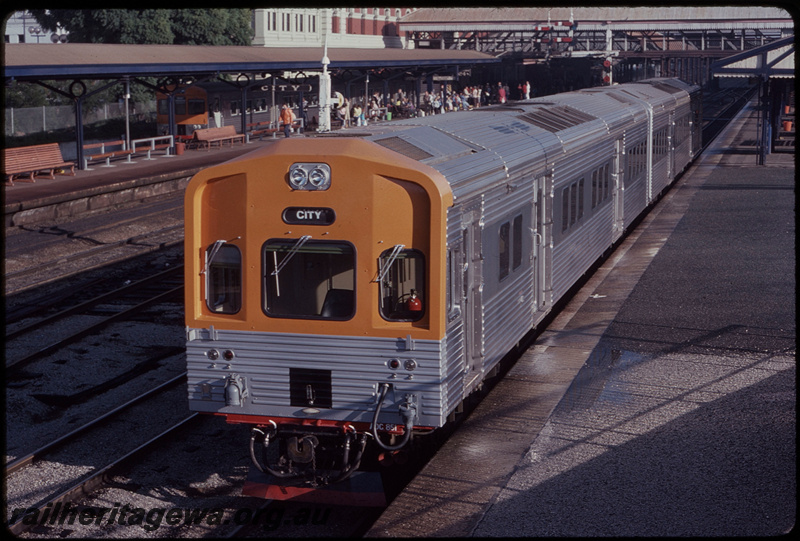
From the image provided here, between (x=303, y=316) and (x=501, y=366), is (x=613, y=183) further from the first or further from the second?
(x=303, y=316)

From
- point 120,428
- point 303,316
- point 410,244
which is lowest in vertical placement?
point 120,428

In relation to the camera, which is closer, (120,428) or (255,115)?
(120,428)

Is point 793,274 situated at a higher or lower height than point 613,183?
lower

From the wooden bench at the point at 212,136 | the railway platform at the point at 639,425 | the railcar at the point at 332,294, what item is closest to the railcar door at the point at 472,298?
the railcar at the point at 332,294

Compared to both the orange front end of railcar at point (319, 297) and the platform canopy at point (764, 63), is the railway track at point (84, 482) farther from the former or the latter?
the platform canopy at point (764, 63)

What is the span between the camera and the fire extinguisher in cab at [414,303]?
8.10 metres

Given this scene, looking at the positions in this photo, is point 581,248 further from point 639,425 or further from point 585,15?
point 585,15

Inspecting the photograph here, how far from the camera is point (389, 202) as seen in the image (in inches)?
317

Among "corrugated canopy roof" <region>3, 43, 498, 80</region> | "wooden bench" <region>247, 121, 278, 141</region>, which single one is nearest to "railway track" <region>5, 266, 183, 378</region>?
→ "corrugated canopy roof" <region>3, 43, 498, 80</region>

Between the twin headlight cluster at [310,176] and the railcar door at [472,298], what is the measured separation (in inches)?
51.0

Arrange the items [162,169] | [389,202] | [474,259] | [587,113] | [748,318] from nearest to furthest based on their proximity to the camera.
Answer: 1. [389,202]
2. [474,259]
3. [748,318]
4. [587,113]
5. [162,169]

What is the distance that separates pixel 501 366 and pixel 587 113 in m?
5.85

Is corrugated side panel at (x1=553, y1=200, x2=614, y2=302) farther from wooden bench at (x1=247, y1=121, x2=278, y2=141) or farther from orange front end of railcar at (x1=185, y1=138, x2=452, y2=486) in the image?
wooden bench at (x1=247, y1=121, x2=278, y2=141)

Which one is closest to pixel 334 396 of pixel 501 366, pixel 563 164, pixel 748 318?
pixel 501 366
